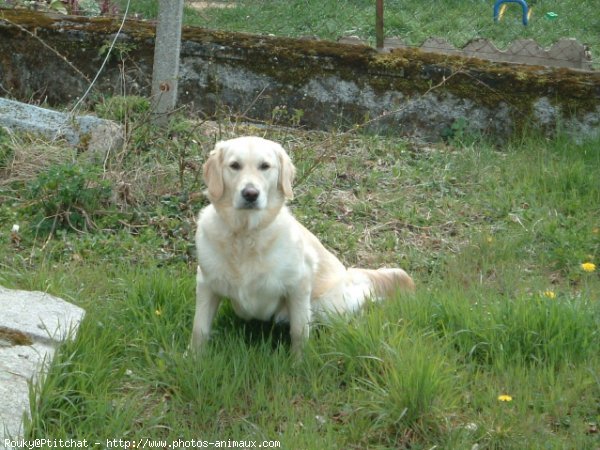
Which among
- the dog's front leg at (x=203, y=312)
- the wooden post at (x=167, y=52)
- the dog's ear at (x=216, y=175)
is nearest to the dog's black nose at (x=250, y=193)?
the dog's ear at (x=216, y=175)

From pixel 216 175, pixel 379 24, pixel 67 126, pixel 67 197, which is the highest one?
pixel 379 24

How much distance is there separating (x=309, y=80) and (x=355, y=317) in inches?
149

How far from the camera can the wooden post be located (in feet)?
23.2

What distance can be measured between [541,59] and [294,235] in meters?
6.05

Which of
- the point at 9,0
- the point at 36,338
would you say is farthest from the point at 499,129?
the point at 9,0

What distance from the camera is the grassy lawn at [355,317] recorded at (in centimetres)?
387

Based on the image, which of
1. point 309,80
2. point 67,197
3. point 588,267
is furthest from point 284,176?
point 309,80

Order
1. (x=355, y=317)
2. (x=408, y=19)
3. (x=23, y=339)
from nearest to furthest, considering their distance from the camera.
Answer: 1. (x=23, y=339)
2. (x=355, y=317)
3. (x=408, y=19)

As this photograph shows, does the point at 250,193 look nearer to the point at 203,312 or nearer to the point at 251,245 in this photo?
the point at 251,245

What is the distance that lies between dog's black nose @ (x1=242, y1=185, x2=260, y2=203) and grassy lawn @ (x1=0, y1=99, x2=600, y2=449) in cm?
73

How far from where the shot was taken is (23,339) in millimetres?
4184

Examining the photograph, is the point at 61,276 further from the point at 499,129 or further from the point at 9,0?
the point at 9,0

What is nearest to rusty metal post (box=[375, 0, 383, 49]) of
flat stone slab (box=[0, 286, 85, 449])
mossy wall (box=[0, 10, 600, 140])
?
mossy wall (box=[0, 10, 600, 140])

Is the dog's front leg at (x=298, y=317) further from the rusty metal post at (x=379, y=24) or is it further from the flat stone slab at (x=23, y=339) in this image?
the rusty metal post at (x=379, y=24)
